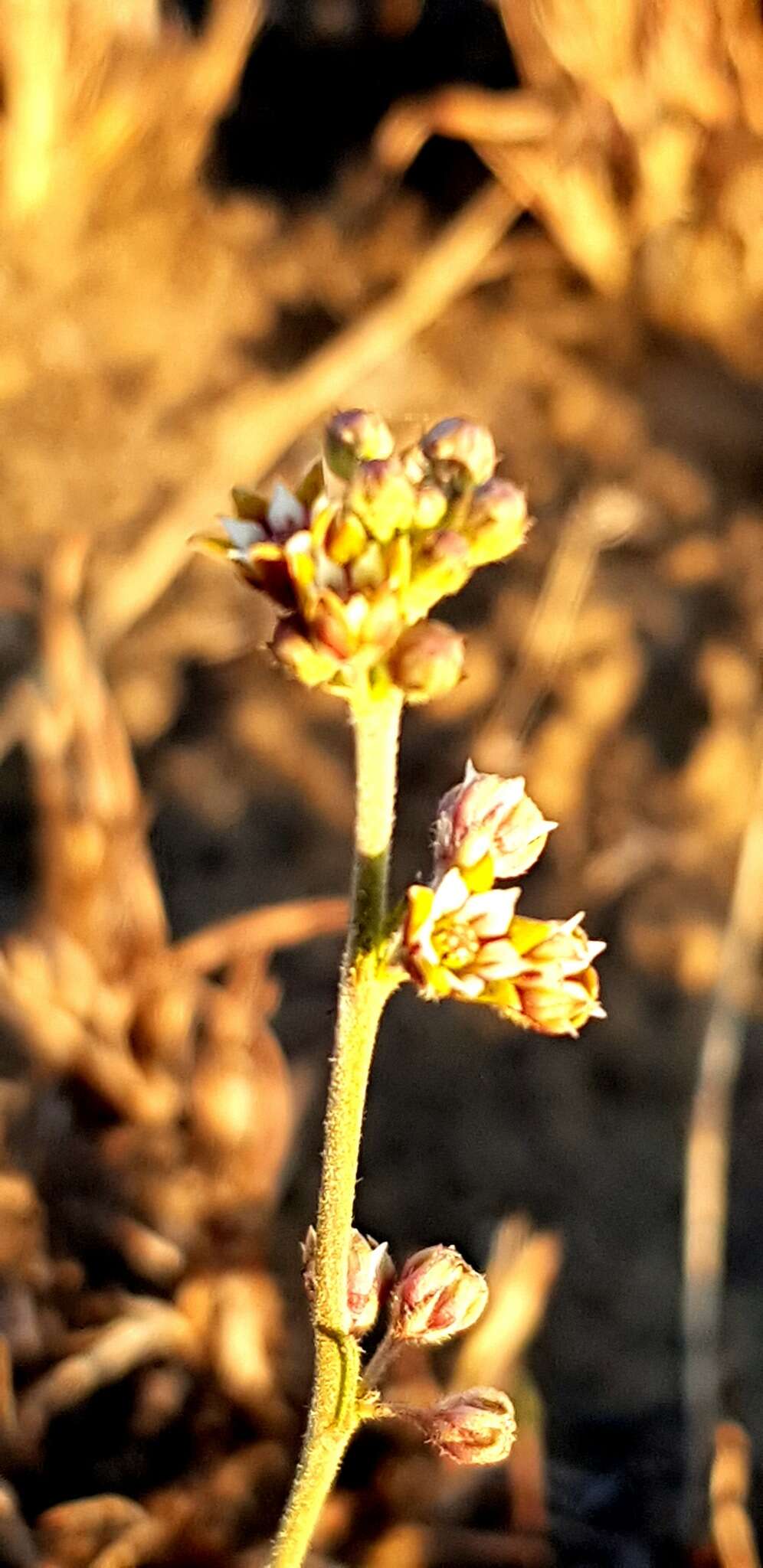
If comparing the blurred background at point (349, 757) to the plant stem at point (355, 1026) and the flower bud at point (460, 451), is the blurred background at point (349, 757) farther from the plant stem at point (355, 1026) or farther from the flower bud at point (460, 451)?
the plant stem at point (355, 1026)

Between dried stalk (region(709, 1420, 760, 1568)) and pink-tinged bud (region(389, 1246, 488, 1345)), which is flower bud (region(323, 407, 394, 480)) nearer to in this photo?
pink-tinged bud (region(389, 1246, 488, 1345))

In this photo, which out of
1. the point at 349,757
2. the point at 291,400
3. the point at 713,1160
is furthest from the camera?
the point at 291,400

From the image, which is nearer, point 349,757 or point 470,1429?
point 470,1429

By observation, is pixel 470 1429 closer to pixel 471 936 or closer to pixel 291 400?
pixel 471 936

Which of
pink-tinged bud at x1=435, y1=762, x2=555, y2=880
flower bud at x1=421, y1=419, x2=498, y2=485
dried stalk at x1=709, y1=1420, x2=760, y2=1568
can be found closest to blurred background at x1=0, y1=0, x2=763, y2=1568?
dried stalk at x1=709, y1=1420, x2=760, y2=1568

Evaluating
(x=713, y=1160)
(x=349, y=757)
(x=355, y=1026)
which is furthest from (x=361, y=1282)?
(x=349, y=757)

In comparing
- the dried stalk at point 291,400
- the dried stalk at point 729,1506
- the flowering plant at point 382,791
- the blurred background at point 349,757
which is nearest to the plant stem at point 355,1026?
the flowering plant at point 382,791
